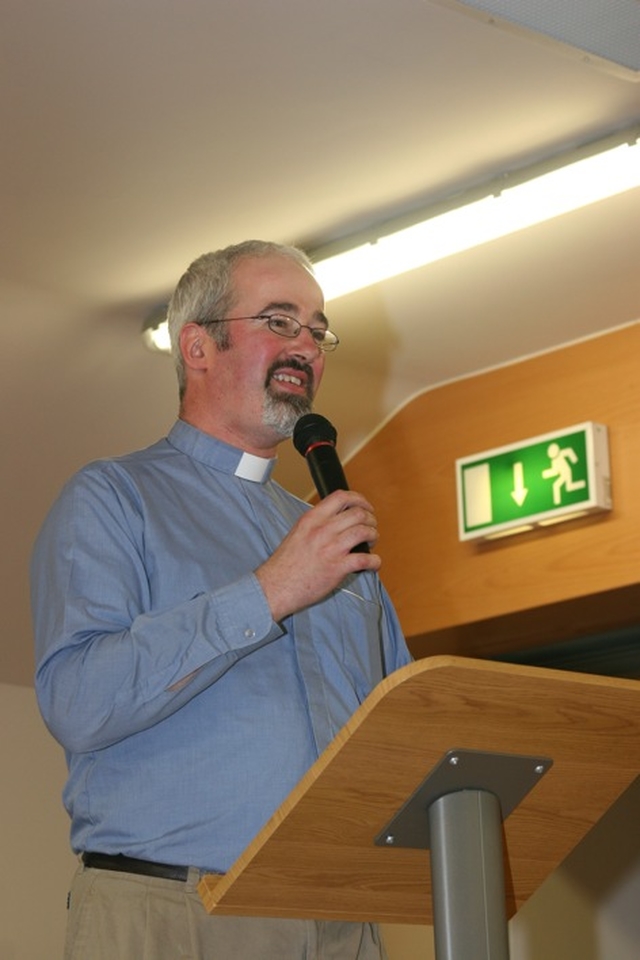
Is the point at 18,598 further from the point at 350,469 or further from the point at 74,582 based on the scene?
the point at 74,582

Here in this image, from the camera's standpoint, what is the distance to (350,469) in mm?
4938

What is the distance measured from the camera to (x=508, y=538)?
4375 mm

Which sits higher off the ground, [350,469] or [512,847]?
[350,469]

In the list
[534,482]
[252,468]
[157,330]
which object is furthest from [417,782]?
[534,482]

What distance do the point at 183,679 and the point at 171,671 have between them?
0.03m

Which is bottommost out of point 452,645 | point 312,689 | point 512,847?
point 512,847

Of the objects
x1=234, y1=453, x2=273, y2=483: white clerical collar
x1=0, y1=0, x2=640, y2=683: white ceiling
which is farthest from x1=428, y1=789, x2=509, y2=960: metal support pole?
x1=0, y1=0, x2=640, y2=683: white ceiling

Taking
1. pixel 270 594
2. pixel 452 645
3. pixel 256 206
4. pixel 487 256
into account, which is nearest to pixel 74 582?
pixel 270 594

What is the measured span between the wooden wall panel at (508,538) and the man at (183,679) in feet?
6.66

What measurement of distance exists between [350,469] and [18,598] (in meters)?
1.12

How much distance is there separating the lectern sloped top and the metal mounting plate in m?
0.01

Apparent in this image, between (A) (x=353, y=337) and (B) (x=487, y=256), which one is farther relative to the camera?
(A) (x=353, y=337)

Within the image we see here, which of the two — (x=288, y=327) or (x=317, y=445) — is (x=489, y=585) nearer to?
(x=288, y=327)

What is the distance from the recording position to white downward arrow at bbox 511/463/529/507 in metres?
4.31
